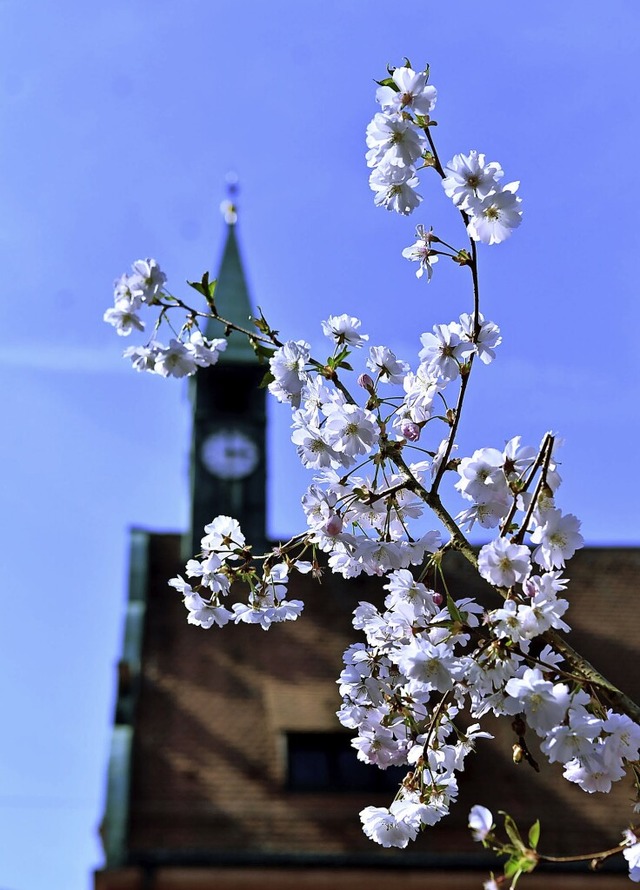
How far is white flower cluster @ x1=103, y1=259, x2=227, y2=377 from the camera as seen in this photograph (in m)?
2.25

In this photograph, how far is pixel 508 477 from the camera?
2.13 meters

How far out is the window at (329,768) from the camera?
11.0m

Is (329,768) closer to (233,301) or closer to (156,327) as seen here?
(233,301)

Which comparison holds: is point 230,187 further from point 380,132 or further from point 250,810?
point 380,132

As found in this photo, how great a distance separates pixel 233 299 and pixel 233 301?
43 millimetres

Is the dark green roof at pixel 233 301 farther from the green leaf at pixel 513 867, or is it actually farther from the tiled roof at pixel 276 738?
the green leaf at pixel 513 867

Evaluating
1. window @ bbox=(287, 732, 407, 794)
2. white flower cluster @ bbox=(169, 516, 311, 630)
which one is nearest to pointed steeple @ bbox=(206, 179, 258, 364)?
window @ bbox=(287, 732, 407, 794)

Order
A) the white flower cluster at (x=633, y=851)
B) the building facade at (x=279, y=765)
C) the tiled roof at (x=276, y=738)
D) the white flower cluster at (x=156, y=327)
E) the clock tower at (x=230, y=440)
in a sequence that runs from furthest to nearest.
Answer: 1. the clock tower at (x=230, y=440)
2. the tiled roof at (x=276, y=738)
3. the building facade at (x=279, y=765)
4. the white flower cluster at (x=156, y=327)
5. the white flower cluster at (x=633, y=851)

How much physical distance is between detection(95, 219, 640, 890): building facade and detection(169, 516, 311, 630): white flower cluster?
8.02 m

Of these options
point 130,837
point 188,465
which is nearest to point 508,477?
point 130,837

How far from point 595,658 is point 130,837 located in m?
4.69

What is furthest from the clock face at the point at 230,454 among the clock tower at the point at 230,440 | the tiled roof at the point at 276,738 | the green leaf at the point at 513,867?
the green leaf at the point at 513,867

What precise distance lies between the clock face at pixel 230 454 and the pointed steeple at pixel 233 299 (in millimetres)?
921

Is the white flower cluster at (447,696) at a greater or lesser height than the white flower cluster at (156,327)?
lesser
